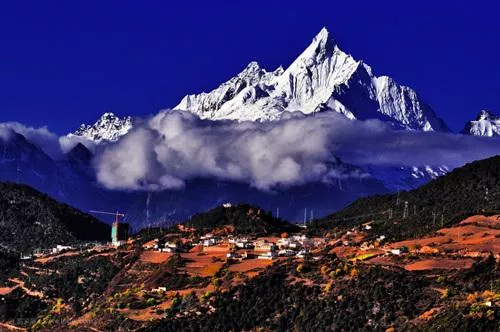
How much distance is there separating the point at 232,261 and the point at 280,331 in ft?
135

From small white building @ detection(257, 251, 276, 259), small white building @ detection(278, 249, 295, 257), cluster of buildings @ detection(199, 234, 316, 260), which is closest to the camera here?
small white building @ detection(257, 251, 276, 259)

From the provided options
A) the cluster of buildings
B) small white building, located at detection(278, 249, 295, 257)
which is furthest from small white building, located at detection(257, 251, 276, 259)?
small white building, located at detection(278, 249, 295, 257)

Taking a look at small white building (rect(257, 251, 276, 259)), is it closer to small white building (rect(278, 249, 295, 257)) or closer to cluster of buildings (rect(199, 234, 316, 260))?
cluster of buildings (rect(199, 234, 316, 260))

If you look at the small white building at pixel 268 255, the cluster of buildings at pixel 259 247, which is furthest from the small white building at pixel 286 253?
the small white building at pixel 268 255

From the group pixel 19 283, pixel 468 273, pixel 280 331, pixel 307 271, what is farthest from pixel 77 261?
pixel 468 273

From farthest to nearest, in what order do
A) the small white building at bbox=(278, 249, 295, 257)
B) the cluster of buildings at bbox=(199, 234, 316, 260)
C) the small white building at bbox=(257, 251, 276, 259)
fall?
the cluster of buildings at bbox=(199, 234, 316, 260) → the small white building at bbox=(278, 249, 295, 257) → the small white building at bbox=(257, 251, 276, 259)

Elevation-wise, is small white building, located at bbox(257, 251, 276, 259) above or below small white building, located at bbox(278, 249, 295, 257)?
below

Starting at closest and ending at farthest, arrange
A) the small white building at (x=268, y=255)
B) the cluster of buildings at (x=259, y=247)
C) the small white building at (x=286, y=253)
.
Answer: the small white building at (x=268, y=255) < the small white building at (x=286, y=253) < the cluster of buildings at (x=259, y=247)

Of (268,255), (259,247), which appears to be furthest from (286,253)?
(259,247)

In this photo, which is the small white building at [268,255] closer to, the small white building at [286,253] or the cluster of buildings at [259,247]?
the cluster of buildings at [259,247]

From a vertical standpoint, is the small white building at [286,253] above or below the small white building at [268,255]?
above

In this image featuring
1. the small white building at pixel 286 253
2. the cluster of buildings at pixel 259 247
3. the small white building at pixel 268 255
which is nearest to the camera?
the small white building at pixel 268 255

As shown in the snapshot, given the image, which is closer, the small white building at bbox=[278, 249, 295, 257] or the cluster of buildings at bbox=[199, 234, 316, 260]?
the small white building at bbox=[278, 249, 295, 257]

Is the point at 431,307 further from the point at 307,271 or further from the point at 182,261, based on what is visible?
the point at 182,261
